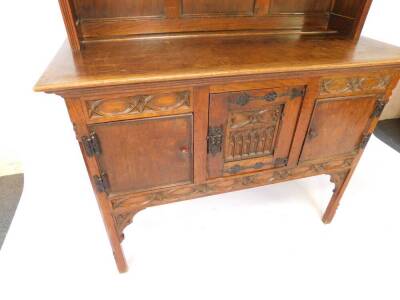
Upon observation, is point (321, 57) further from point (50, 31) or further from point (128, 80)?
point (50, 31)

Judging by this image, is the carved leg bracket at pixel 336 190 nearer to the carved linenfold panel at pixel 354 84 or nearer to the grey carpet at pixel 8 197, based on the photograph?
the carved linenfold panel at pixel 354 84

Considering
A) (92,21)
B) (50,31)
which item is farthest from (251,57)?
(50,31)

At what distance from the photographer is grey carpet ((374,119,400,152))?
2314 mm

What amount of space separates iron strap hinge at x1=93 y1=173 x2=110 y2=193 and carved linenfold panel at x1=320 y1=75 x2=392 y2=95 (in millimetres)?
911

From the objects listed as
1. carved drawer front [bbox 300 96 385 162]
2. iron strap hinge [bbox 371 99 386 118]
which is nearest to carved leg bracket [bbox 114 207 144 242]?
carved drawer front [bbox 300 96 385 162]

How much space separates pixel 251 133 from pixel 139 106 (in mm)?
466

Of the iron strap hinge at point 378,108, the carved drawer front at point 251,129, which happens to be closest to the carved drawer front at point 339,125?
the iron strap hinge at point 378,108

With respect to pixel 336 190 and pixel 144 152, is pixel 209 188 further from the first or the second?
pixel 336 190

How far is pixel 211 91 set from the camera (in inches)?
34.4

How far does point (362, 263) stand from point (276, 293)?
541 millimetres

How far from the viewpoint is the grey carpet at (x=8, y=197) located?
1.53 meters

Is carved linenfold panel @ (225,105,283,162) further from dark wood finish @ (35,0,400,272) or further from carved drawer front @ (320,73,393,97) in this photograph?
carved drawer front @ (320,73,393,97)

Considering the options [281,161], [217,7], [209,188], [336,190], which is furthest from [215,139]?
[336,190]

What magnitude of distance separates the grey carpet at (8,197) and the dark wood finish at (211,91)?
32.3 inches
